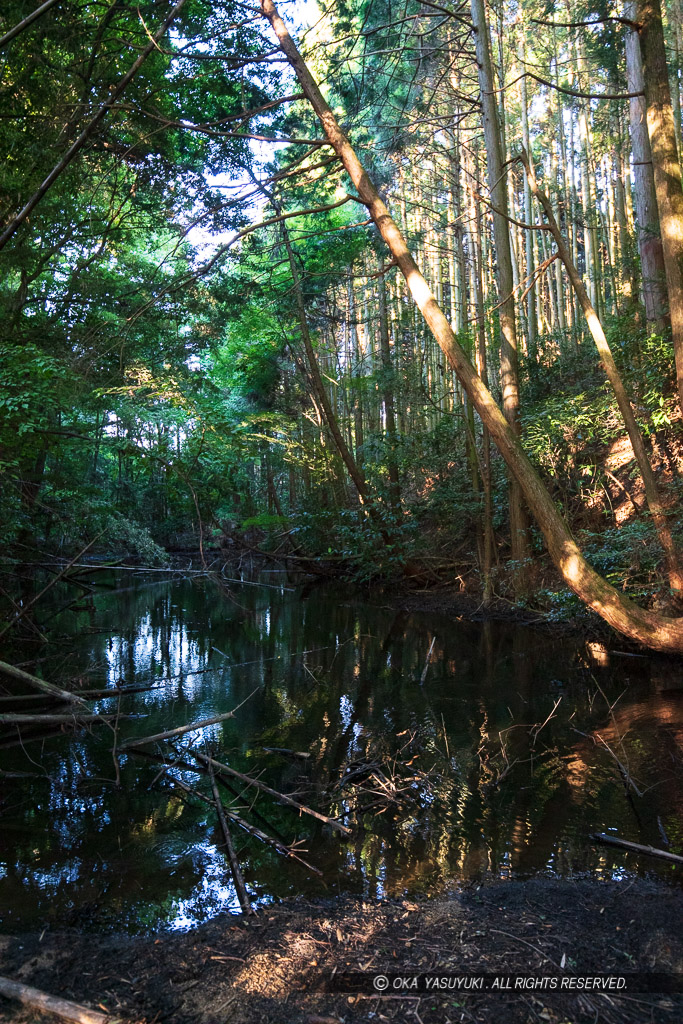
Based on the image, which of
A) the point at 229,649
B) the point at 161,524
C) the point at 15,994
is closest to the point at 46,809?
the point at 15,994

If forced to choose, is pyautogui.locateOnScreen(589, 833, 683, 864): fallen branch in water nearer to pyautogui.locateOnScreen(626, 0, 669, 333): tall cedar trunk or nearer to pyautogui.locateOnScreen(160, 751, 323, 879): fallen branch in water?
pyautogui.locateOnScreen(160, 751, 323, 879): fallen branch in water

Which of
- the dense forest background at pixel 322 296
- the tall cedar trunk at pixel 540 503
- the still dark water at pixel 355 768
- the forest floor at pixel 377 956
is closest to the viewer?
the forest floor at pixel 377 956

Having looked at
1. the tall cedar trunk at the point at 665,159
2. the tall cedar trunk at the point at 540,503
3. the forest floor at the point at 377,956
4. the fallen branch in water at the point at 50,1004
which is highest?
the tall cedar trunk at the point at 665,159

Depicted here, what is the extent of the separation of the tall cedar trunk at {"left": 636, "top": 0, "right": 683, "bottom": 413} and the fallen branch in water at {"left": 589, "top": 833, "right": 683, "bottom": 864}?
161 inches

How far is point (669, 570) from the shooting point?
6.94 m

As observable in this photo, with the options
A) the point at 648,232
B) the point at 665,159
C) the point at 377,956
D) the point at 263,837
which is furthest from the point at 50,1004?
the point at 648,232

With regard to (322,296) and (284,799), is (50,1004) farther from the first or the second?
(322,296)

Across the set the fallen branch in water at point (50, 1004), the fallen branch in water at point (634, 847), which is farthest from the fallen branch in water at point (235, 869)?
A: the fallen branch in water at point (634, 847)

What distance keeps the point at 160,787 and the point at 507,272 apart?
8978 millimetres

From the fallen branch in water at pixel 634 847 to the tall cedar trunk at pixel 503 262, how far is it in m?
6.61

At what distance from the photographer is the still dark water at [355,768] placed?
159 inches

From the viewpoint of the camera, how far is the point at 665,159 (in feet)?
21.1

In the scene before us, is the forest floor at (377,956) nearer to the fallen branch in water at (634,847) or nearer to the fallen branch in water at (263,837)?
the fallen branch in water at (634,847)

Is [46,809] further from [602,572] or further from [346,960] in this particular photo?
[602,572]
